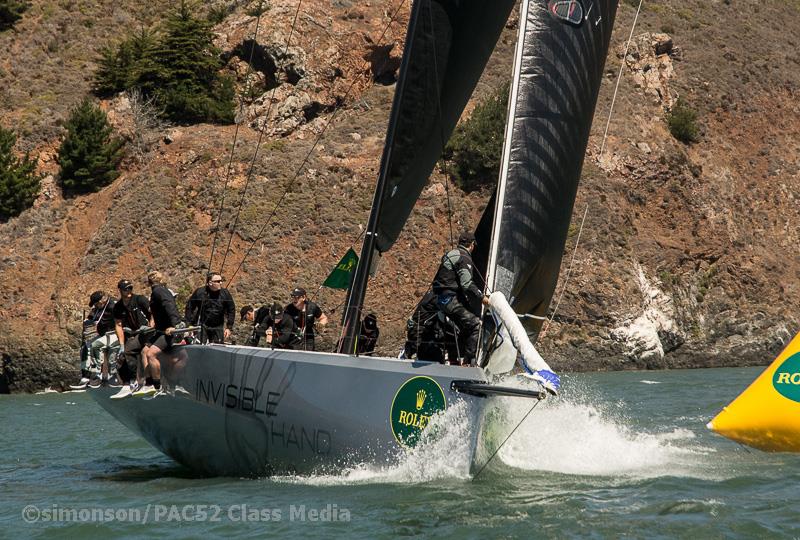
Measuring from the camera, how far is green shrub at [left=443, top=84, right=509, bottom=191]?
42500mm

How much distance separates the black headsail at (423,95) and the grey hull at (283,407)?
1020 mm

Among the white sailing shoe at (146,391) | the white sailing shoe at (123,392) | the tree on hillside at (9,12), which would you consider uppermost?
the tree on hillside at (9,12)

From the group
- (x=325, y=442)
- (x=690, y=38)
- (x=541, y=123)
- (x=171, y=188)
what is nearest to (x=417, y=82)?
(x=541, y=123)

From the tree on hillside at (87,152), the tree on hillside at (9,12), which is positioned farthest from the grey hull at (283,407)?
the tree on hillside at (9,12)

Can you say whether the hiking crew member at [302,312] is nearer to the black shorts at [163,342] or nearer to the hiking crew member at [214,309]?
the hiking crew member at [214,309]

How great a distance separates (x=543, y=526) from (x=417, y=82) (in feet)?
16.8

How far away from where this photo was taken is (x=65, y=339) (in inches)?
1351

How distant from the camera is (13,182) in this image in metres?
38.8

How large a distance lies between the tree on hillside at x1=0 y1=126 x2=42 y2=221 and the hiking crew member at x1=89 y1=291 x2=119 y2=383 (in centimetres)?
2701

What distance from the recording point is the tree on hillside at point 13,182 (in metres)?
38.7

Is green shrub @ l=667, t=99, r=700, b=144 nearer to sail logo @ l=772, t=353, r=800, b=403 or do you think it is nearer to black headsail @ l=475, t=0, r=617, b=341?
black headsail @ l=475, t=0, r=617, b=341

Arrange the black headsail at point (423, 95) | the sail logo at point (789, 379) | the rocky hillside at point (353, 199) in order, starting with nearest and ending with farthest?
1. the sail logo at point (789, 379)
2. the black headsail at point (423, 95)
3. the rocky hillside at point (353, 199)

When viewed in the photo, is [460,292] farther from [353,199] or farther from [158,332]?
[353,199]

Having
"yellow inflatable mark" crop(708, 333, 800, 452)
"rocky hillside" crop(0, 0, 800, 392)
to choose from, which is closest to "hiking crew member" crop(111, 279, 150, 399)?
"yellow inflatable mark" crop(708, 333, 800, 452)
